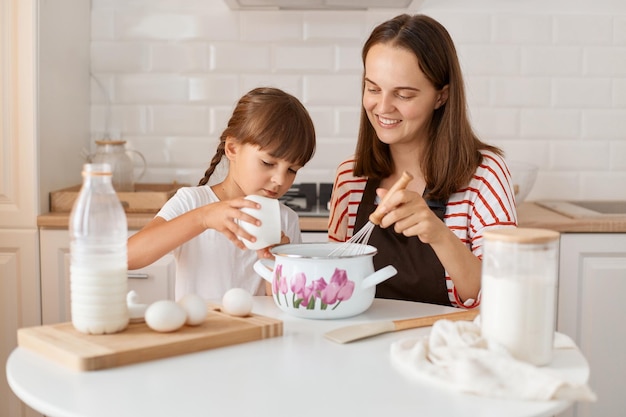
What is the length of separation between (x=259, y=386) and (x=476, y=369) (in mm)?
282

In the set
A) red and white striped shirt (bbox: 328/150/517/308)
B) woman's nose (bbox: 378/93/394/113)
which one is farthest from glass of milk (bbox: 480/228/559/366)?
woman's nose (bbox: 378/93/394/113)

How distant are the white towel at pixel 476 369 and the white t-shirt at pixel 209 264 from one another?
733 mm

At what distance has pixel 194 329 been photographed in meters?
1.30

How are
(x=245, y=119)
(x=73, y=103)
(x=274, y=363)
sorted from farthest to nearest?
(x=73, y=103) < (x=245, y=119) < (x=274, y=363)

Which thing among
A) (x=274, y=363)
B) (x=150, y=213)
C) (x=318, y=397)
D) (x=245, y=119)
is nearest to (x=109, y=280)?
(x=274, y=363)

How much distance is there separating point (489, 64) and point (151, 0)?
1.26 metres

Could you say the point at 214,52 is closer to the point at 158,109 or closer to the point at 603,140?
the point at 158,109

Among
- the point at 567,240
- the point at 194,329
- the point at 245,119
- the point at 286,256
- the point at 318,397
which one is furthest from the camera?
the point at 567,240

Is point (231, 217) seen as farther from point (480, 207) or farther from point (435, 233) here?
point (480, 207)

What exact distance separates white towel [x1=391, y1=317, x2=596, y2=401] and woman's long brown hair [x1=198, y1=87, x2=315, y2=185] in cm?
66

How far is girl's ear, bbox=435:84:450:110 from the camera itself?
1.96 meters

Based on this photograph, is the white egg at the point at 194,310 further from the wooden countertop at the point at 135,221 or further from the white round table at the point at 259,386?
the wooden countertop at the point at 135,221

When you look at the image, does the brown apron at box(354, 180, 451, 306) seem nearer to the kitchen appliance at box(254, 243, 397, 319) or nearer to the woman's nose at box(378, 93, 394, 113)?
the woman's nose at box(378, 93, 394, 113)

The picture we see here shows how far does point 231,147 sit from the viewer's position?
188 centimetres
